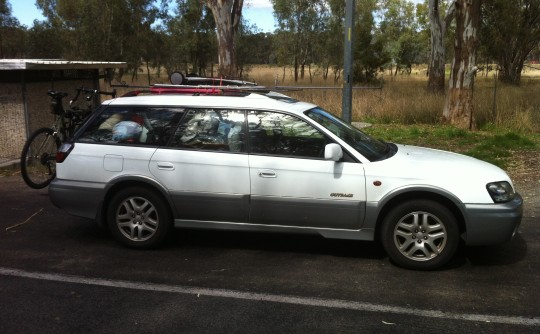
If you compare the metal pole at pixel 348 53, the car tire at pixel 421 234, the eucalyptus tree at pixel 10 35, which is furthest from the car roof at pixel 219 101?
the eucalyptus tree at pixel 10 35

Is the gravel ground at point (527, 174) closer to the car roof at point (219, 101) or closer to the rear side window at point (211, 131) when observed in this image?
the car roof at point (219, 101)

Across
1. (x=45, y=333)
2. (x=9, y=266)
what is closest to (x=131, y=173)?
(x=9, y=266)

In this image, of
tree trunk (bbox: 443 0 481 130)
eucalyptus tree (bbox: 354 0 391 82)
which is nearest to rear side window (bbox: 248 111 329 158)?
tree trunk (bbox: 443 0 481 130)

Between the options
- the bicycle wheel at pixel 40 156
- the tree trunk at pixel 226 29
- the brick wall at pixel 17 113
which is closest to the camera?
the bicycle wheel at pixel 40 156

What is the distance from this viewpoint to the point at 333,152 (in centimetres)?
471

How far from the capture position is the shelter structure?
30.4 ft

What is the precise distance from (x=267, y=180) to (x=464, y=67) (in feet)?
34.0

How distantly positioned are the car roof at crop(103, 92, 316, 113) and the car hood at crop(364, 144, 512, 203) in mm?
1024

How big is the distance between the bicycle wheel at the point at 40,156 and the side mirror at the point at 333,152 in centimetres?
481

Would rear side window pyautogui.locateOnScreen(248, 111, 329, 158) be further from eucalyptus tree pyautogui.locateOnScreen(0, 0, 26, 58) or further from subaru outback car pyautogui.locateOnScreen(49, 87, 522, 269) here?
eucalyptus tree pyautogui.locateOnScreen(0, 0, 26, 58)

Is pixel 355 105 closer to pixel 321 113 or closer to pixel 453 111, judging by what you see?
pixel 453 111

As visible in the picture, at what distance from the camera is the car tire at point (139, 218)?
516 cm

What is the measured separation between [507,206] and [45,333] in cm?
389

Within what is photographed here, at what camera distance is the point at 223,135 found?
513 cm
